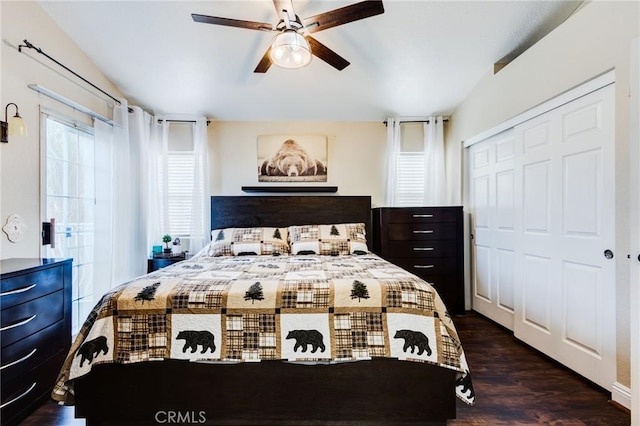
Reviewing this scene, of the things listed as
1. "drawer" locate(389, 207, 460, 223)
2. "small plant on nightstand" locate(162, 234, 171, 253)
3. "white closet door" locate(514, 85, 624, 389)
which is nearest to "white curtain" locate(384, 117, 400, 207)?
"drawer" locate(389, 207, 460, 223)

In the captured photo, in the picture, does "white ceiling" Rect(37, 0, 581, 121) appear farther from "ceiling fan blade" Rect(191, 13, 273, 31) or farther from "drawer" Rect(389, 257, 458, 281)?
"drawer" Rect(389, 257, 458, 281)

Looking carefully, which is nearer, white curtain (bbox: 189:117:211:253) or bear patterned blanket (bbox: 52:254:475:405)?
bear patterned blanket (bbox: 52:254:475:405)

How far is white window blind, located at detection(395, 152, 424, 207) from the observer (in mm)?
4098

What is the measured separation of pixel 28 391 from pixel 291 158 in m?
3.15

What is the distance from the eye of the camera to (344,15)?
195 cm

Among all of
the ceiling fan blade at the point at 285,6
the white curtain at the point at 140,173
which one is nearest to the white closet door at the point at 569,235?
the ceiling fan blade at the point at 285,6

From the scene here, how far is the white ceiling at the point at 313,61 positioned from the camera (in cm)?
253

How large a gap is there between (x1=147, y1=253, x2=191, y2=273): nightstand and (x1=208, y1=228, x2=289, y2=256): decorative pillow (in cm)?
49

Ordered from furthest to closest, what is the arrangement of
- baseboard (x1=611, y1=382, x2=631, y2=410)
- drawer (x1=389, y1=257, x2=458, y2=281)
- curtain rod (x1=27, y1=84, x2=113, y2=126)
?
drawer (x1=389, y1=257, x2=458, y2=281) < curtain rod (x1=27, y1=84, x2=113, y2=126) < baseboard (x1=611, y1=382, x2=631, y2=410)

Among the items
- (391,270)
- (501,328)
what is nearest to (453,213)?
(501,328)

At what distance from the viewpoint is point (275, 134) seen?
4.08 metres

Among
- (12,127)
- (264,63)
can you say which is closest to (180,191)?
(12,127)

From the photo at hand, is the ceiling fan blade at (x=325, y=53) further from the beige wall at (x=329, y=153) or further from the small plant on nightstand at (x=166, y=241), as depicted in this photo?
the small plant on nightstand at (x=166, y=241)

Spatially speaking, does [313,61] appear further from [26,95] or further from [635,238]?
[635,238]
